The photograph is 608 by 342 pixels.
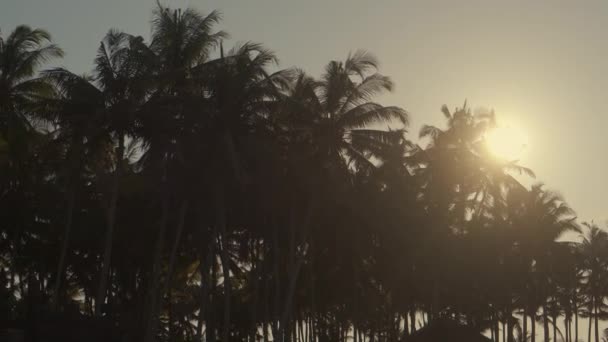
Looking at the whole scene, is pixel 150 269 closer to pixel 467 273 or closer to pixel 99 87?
pixel 99 87

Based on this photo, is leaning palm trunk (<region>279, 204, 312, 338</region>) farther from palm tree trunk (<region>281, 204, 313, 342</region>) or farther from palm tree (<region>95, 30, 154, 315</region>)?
palm tree (<region>95, 30, 154, 315</region>)

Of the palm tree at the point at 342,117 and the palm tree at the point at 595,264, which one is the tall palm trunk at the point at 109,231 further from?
the palm tree at the point at 595,264

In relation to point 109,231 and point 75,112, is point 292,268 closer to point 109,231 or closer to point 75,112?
point 109,231

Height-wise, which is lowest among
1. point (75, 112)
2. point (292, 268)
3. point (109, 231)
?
point (292, 268)

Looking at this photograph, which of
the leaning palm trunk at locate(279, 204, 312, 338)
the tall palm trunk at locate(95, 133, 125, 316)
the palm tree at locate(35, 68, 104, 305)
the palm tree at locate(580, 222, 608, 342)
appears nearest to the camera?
the tall palm trunk at locate(95, 133, 125, 316)

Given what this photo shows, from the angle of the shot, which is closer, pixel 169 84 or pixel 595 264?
pixel 169 84

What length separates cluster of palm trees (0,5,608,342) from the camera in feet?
104

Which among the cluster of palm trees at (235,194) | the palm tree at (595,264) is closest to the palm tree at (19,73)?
the cluster of palm trees at (235,194)

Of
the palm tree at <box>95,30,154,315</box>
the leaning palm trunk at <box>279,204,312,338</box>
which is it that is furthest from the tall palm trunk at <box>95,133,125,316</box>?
the leaning palm trunk at <box>279,204,312,338</box>

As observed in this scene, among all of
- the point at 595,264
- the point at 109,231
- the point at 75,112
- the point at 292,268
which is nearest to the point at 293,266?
the point at 292,268

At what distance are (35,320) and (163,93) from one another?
9.30 metres

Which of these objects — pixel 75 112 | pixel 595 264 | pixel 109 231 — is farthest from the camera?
pixel 595 264

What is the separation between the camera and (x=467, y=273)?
4666 cm

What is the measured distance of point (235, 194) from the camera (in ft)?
111
